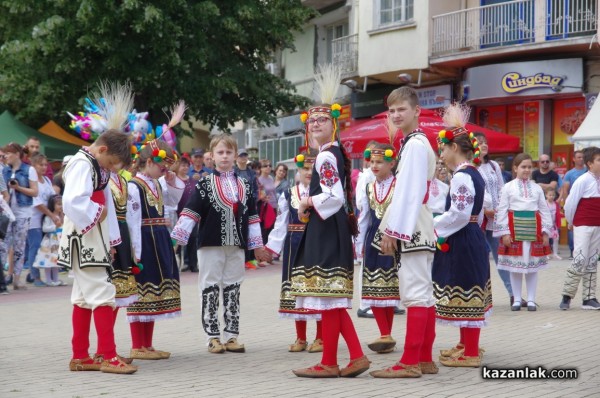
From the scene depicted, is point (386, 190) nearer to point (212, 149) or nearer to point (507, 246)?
point (212, 149)

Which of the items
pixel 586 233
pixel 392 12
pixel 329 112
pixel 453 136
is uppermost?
pixel 392 12

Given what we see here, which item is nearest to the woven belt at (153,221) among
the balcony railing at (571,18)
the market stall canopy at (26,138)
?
the market stall canopy at (26,138)

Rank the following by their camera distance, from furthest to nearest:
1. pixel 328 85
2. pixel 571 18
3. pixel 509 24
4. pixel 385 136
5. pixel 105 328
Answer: pixel 509 24
pixel 571 18
pixel 385 136
pixel 328 85
pixel 105 328

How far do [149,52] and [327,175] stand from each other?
18.5 metres

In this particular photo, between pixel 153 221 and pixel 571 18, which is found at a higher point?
pixel 571 18

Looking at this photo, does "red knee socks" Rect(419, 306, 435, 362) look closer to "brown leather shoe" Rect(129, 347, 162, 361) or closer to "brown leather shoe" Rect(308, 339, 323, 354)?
"brown leather shoe" Rect(308, 339, 323, 354)

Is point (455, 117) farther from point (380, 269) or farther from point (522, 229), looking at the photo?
point (522, 229)

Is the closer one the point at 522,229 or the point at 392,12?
the point at 522,229

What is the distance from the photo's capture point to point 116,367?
8.17 m

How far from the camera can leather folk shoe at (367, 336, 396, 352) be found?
9281 millimetres

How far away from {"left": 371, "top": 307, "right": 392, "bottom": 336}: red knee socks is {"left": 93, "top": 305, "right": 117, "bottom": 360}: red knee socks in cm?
251

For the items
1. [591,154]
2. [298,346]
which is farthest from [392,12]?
[298,346]

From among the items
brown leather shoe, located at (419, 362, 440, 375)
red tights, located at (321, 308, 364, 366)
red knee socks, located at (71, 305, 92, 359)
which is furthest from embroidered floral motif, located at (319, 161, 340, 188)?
red knee socks, located at (71, 305, 92, 359)

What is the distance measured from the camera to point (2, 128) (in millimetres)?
23562
